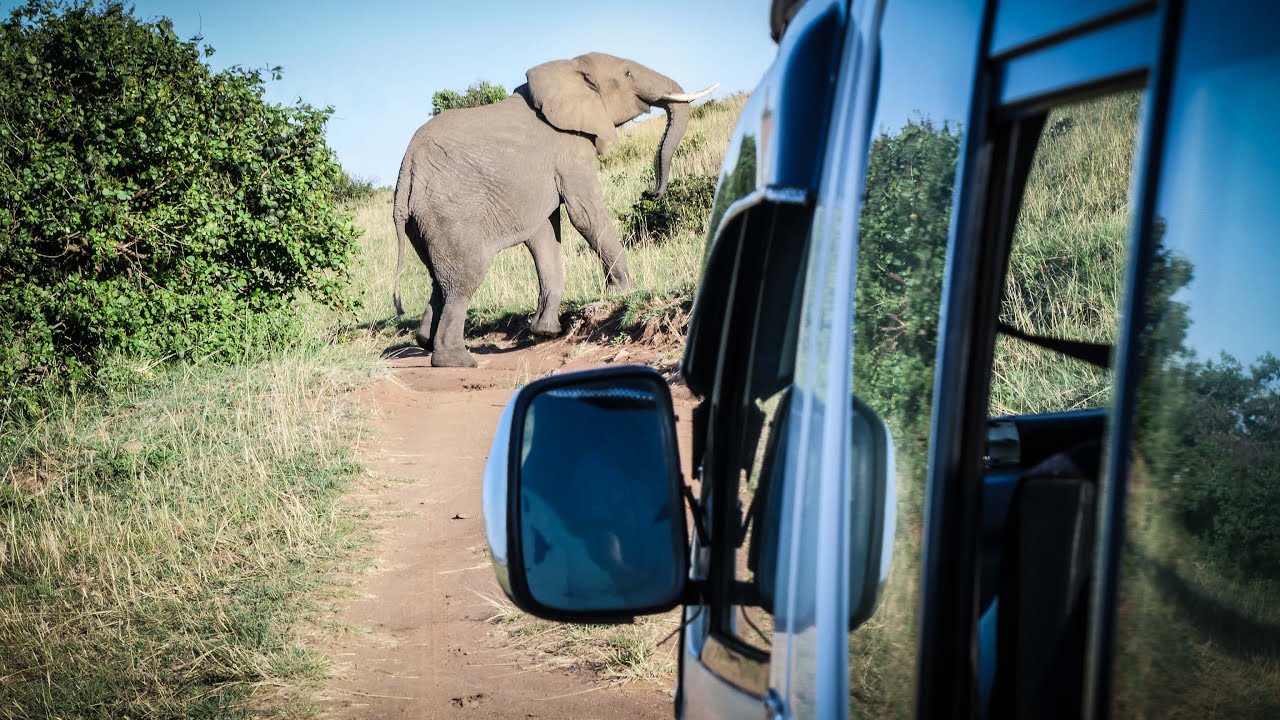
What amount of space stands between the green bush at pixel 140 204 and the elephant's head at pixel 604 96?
2629 mm

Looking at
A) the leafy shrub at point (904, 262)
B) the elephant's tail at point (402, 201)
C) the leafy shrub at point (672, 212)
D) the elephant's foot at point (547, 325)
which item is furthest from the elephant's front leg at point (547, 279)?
the leafy shrub at point (904, 262)

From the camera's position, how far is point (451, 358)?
35.8 feet

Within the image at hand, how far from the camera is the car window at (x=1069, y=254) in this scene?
4.23 ft

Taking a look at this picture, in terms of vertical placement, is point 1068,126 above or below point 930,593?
above

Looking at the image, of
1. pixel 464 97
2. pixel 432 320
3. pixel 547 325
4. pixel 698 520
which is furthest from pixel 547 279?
pixel 464 97

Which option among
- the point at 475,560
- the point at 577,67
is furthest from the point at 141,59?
the point at 475,560

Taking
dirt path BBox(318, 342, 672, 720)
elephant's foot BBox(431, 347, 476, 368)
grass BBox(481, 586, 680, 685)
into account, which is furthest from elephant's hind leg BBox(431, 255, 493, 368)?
grass BBox(481, 586, 680, 685)

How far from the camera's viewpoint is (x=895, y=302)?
1.06 meters

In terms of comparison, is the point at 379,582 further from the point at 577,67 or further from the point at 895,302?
the point at 577,67

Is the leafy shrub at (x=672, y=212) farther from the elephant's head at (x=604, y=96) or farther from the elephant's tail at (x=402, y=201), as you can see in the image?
the elephant's tail at (x=402, y=201)

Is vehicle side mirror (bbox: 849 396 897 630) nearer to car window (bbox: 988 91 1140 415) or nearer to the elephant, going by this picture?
car window (bbox: 988 91 1140 415)

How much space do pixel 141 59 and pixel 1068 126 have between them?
9316 millimetres

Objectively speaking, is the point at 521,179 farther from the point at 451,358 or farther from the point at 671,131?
the point at 451,358

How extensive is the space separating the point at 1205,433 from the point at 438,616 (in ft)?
14.1
